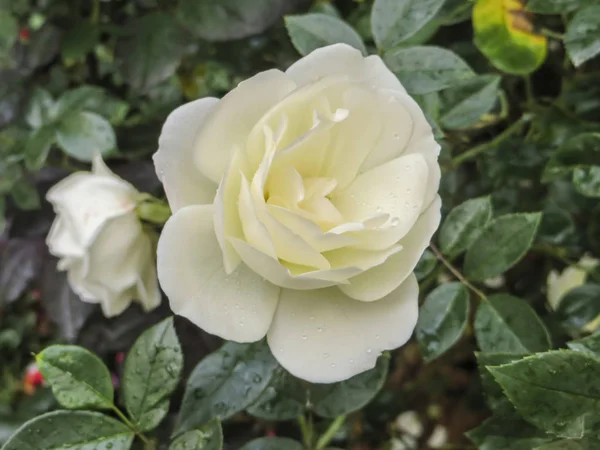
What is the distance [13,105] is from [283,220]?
619mm

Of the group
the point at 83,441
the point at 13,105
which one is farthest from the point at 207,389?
the point at 13,105

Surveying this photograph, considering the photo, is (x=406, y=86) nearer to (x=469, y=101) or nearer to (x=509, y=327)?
(x=469, y=101)

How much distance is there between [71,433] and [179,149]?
208mm

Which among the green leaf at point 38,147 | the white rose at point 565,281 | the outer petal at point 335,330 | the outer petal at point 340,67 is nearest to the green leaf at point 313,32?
the outer petal at point 340,67

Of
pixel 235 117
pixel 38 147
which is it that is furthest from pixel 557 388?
pixel 38 147

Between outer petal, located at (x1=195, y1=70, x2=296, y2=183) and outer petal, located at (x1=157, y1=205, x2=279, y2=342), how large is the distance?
0.03m

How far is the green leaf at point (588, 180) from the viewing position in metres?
0.49

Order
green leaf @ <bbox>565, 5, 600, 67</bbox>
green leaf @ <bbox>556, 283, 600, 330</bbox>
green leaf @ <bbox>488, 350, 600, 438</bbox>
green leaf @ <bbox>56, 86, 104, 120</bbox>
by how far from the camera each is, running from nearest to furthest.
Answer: green leaf @ <bbox>488, 350, 600, 438</bbox>
green leaf @ <bbox>565, 5, 600, 67</bbox>
green leaf @ <bbox>556, 283, 600, 330</bbox>
green leaf @ <bbox>56, 86, 104, 120</bbox>

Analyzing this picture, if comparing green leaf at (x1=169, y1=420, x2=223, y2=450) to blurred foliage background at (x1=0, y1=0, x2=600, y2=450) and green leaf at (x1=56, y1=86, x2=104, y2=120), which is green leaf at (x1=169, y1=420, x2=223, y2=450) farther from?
green leaf at (x1=56, y1=86, x2=104, y2=120)

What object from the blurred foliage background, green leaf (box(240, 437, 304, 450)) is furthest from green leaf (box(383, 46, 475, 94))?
green leaf (box(240, 437, 304, 450))

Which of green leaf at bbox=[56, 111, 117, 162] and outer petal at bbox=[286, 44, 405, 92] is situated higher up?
outer petal at bbox=[286, 44, 405, 92]

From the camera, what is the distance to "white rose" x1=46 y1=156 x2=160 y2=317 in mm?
530

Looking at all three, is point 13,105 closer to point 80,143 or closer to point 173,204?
point 80,143

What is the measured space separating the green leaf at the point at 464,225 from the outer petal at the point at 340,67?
0.16 m
